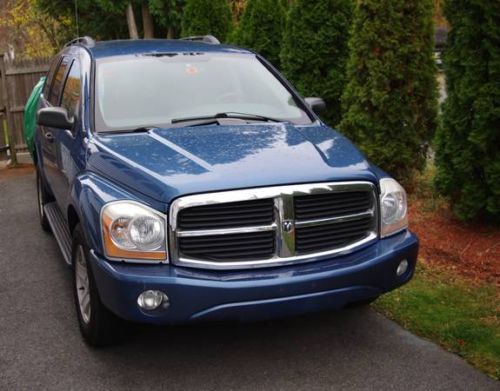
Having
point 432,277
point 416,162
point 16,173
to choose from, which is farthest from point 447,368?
point 16,173

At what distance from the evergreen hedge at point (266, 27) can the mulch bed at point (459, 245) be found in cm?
508

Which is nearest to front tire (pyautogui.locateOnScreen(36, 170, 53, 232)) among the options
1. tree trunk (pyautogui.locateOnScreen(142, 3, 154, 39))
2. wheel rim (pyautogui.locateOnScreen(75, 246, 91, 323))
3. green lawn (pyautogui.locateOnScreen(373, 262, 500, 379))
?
wheel rim (pyautogui.locateOnScreen(75, 246, 91, 323))

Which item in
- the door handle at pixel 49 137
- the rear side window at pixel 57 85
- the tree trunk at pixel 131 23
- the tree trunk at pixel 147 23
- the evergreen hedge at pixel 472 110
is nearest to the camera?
the evergreen hedge at pixel 472 110

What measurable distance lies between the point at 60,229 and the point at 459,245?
11.5 feet

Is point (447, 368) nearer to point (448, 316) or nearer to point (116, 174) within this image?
point (448, 316)

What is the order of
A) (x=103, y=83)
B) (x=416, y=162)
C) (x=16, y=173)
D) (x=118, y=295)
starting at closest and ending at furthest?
(x=118, y=295)
(x=103, y=83)
(x=416, y=162)
(x=16, y=173)

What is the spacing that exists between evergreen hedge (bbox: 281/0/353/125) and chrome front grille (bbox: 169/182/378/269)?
5305 millimetres

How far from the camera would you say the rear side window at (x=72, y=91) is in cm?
494

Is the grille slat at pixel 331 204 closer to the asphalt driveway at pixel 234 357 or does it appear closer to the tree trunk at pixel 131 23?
the asphalt driveway at pixel 234 357

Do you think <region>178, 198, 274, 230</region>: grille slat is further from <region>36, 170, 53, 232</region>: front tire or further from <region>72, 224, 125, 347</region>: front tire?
<region>36, 170, 53, 232</region>: front tire

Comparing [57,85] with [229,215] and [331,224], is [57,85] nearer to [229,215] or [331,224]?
[229,215]

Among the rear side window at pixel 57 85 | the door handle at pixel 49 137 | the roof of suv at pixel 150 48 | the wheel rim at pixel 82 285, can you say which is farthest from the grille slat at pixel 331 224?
the rear side window at pixel 57 85

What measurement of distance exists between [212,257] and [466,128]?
10.4 ft

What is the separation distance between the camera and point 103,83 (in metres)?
4.81
